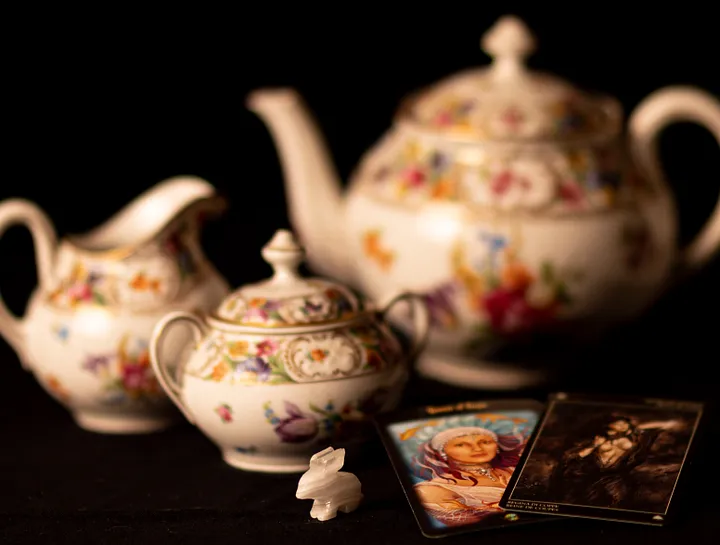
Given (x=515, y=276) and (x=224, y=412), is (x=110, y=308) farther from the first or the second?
(x=515, y=276)

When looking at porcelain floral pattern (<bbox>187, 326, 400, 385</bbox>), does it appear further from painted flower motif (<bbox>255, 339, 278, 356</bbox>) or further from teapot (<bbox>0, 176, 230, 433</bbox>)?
teapot (<bbox>0, 176, 230, 433</bbox>)

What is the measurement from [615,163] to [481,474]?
1.73ft

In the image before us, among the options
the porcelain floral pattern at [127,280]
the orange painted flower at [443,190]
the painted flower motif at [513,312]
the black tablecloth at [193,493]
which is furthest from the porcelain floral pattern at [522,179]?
the porcelain floral pattern at [127,280]

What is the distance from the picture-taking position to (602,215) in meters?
1.51

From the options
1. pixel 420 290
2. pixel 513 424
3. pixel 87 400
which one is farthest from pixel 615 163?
pixel 87 400

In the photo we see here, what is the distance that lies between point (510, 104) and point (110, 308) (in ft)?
1.74

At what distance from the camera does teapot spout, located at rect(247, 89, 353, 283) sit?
1723mm

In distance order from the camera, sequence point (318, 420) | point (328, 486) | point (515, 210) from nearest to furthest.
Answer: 1. point (328, 486)
2. point (318, 420)
3. point (515, 210)

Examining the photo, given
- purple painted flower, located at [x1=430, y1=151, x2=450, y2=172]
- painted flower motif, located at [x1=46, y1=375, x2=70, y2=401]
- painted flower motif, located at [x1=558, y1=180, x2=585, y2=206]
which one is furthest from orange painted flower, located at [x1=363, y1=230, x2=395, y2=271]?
painted flower motif, located at [x1=46, y1=375, x2=70, y2=401]

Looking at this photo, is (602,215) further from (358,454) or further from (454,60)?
(454,60)

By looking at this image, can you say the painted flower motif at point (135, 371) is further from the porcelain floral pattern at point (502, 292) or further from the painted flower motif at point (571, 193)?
the painted flower motif at point (571, 193)

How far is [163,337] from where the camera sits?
1.28 meters

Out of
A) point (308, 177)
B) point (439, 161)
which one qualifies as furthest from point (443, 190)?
point (308, 177)

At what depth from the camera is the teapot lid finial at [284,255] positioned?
1.26m
